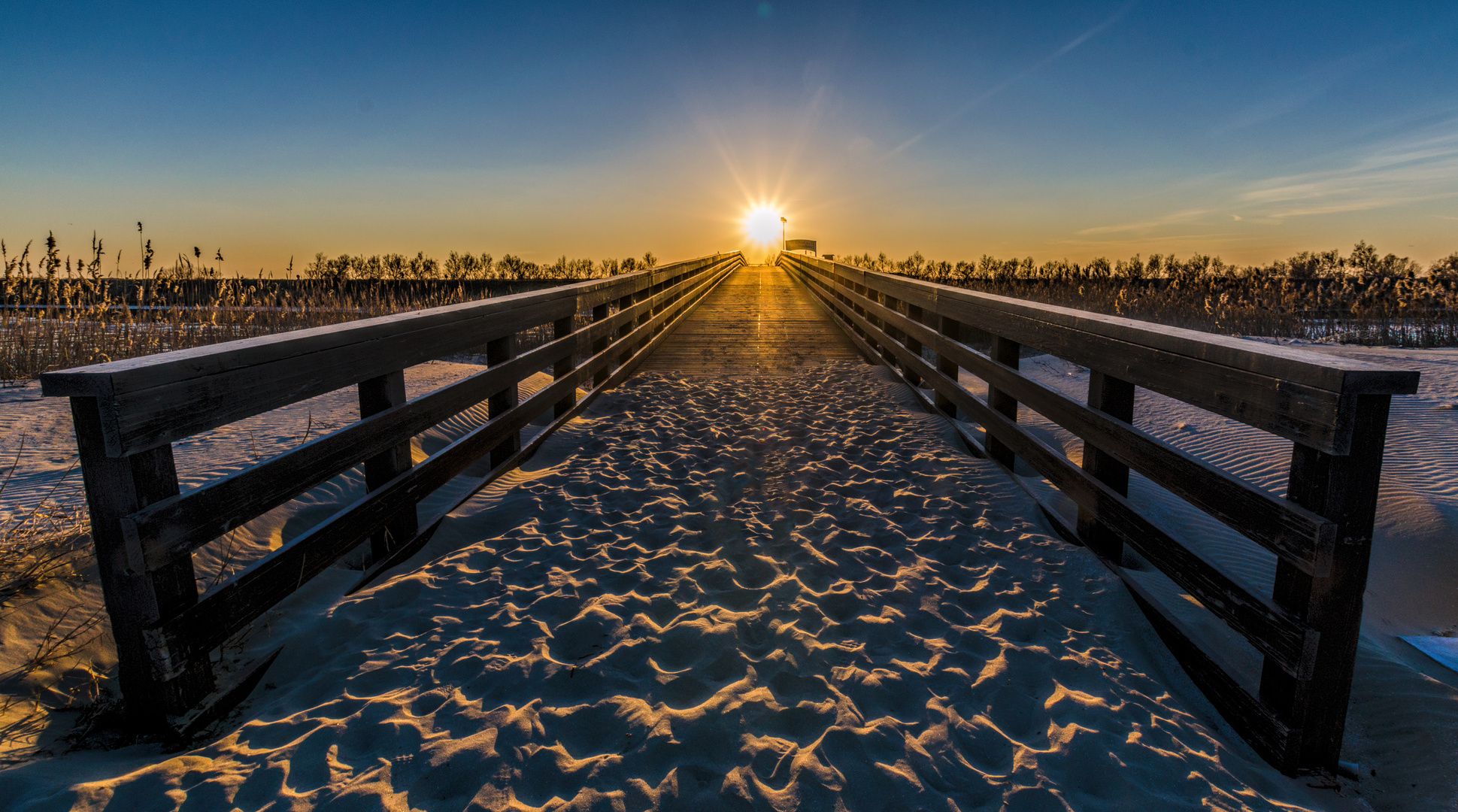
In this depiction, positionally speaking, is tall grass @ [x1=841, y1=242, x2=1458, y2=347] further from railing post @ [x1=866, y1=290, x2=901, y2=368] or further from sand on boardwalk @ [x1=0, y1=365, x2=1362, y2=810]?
sand on boardwalk @ [x1=0, y1=365, x2=1362, y2=810]

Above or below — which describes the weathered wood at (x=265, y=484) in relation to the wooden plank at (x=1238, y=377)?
below

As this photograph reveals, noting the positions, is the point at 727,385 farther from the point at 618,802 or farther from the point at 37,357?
the point at 37,357

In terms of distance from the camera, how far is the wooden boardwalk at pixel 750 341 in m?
9.09

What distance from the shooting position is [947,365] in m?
6.22

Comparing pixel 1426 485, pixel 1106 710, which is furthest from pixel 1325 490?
pixel 1426 485

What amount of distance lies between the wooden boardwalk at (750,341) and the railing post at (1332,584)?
21.8 ft

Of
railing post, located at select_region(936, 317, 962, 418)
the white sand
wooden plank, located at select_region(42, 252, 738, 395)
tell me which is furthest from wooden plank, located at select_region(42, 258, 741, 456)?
railing post, located at select_region(936, 317, 962, 418)

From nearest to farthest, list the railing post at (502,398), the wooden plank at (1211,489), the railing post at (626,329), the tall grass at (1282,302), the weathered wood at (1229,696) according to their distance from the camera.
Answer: the wooden plank at (1211,489)
the weathered wood at (1229,696)
the railing post at (502,398)
the railing post at (626,329)
the tall grass at (1282,302)

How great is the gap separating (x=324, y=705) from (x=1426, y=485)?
6.63 metres

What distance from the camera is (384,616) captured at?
2844 millimetres

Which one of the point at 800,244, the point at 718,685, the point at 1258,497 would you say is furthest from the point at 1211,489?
the point at 800,244

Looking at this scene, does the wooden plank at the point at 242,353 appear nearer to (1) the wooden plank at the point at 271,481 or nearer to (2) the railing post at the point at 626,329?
(1) the wooden plank at the point at 271,481

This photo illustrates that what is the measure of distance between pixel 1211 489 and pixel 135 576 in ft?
11.4

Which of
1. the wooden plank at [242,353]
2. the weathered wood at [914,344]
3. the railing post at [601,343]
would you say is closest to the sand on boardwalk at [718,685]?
the wooden plank at [242,353]
